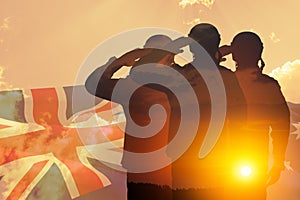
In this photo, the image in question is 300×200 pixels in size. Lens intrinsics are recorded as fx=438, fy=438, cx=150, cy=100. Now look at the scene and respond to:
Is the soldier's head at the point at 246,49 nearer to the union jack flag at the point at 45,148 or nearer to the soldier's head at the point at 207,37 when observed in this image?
the soldier's head at the point at 207,37

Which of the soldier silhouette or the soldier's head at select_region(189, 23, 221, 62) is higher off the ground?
the soldier's head at select_region(189, 23, 221, 62)

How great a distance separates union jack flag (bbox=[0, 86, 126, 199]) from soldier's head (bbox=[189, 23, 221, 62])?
13.6ft

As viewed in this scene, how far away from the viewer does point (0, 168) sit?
7945mm

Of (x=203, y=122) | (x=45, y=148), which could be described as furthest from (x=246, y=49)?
(x=45, y=148)

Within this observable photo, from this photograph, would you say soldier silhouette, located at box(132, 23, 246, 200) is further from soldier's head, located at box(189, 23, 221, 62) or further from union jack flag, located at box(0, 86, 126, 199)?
union jack flag, located at box(0, 86, 126, 199)

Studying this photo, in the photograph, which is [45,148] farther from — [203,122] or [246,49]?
[246,49]

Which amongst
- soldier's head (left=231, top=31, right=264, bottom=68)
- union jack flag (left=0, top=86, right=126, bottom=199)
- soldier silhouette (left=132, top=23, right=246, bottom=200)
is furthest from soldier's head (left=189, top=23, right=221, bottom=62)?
union jack flag (left=0, top=86, right=126, bottom=199)

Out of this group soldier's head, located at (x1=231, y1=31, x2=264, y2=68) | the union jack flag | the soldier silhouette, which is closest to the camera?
the soldier silhouette

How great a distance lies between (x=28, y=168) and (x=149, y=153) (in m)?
5.03

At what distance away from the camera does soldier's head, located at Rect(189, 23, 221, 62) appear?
3.95 meters

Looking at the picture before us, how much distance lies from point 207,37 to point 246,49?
599 millimetres

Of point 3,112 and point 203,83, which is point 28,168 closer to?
point 3,112

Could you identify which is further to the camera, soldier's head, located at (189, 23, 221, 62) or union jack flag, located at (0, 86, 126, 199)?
union jack flag, located at (0, 86, 126, 199)

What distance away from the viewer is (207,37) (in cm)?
398
